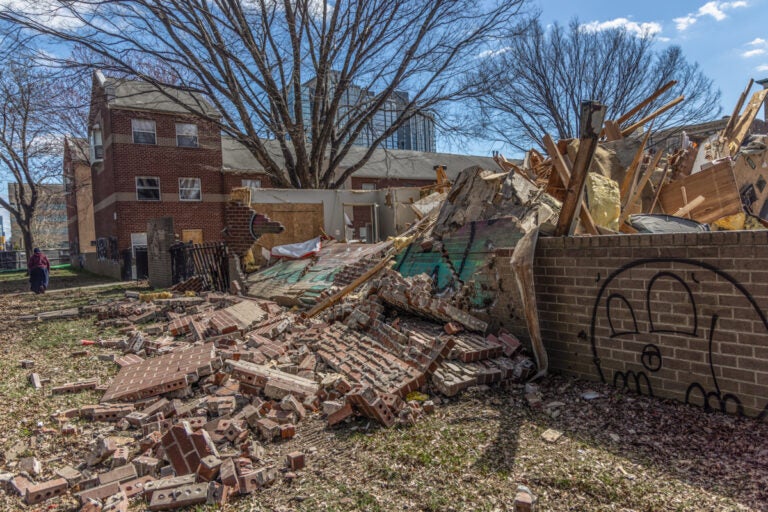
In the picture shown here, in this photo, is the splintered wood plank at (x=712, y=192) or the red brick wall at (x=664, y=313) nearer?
the red brick wall at (x=664, y=313)

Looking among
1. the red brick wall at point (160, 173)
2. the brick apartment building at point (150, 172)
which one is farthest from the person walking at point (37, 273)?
the red brick wall at point (160, 173)

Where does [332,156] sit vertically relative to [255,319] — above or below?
above

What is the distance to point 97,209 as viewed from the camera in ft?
92.4

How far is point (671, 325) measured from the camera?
4.02 meters

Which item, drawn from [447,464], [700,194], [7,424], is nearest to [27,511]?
[7,424]

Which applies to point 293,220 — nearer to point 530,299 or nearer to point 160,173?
point 160,173

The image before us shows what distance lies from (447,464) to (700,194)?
21.6 feet

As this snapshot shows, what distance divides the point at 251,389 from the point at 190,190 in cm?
2238

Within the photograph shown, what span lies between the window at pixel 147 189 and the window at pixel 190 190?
1106mm

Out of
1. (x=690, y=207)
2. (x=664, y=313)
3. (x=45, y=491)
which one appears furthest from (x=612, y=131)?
(x=45, y=491)

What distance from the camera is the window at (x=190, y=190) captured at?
81.3 ft

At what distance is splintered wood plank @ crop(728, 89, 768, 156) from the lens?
9898 mm

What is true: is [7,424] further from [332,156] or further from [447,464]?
[332,156]

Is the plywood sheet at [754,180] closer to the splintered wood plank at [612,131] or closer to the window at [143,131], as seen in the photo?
the splintered wood plank at [612,131]
